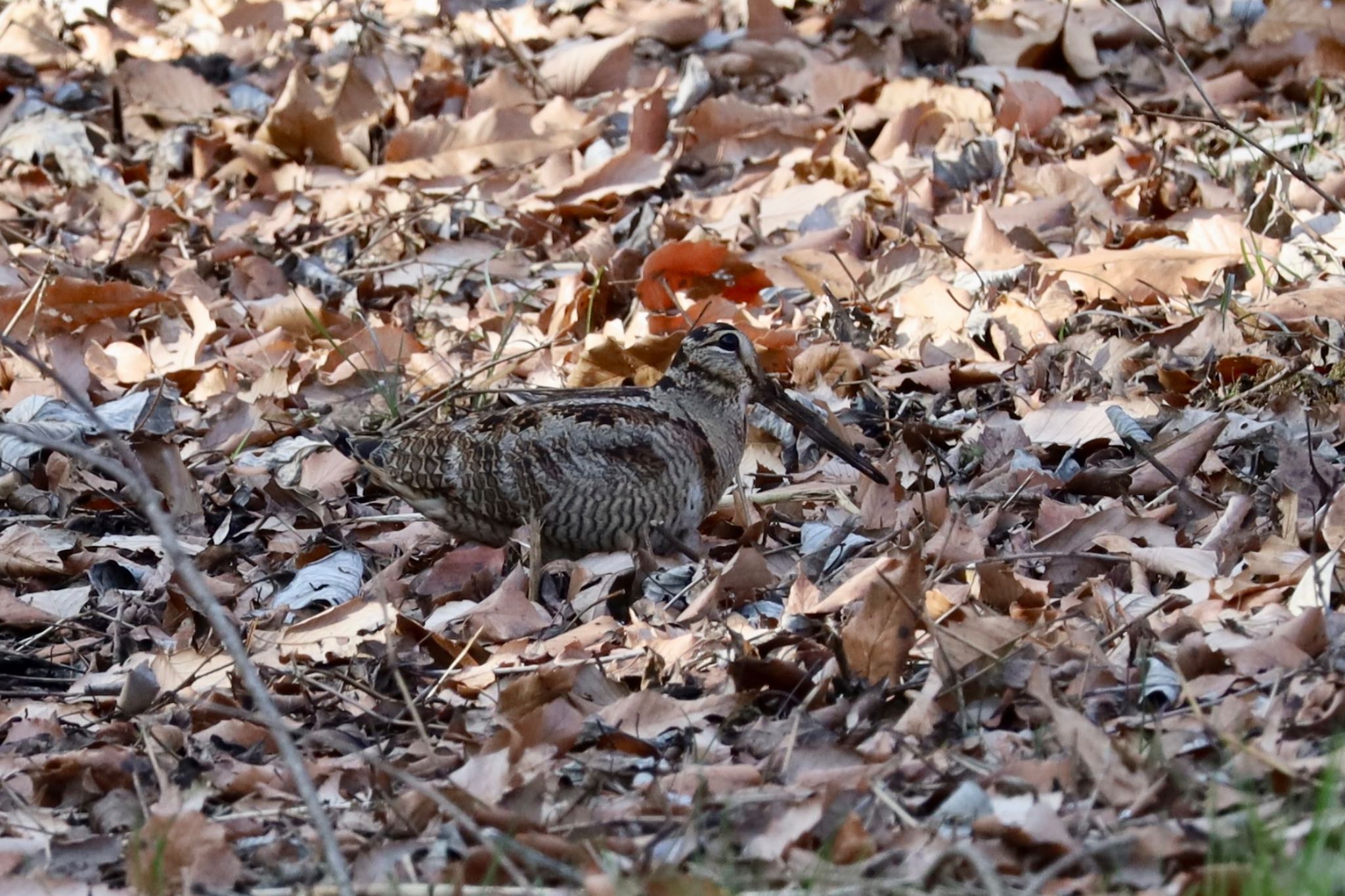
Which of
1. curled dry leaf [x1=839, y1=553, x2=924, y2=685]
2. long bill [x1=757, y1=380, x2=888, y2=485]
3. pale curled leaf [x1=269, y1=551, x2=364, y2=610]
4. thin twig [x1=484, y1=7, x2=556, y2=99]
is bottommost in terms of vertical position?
pale curled leaf [x1=269, y1=551, x2=364, y2=610]

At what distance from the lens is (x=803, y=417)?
15.3 ft

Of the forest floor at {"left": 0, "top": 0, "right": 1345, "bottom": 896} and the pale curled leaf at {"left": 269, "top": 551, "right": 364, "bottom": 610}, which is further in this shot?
the pale curled leaf at {"left": 269, "top": 551, "right": 364, "bottom": 610}

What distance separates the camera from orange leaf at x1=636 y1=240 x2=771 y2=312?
5.57 metres

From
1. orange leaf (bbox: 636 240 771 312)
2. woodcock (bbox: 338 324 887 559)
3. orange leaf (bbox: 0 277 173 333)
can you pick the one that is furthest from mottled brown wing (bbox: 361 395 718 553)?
orange leaf (bbox: 0 277 173 333)

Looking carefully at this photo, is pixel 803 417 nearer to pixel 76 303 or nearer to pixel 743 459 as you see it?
pixel 743 459

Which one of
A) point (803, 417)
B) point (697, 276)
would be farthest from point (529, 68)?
point (803, 417)

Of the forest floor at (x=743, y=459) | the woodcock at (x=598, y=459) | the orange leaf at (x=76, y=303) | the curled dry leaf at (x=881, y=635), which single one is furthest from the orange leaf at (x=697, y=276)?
the curled dry leaf at (x=881, y=635)

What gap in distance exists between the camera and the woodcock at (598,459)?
4.34 m

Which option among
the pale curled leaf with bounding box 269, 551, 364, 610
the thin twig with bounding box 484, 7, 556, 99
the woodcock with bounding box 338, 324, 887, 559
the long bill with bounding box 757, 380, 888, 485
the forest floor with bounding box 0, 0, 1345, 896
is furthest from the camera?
the thin twig with bounding box 484, 7, 556, 99

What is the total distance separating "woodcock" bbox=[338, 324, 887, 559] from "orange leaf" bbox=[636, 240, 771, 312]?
0.94 meters

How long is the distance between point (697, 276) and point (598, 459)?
149cm

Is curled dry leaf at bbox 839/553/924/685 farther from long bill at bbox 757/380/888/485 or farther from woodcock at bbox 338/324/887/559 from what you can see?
long bill at bbox 757/380/888/485

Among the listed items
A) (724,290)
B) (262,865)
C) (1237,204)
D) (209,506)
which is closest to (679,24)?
(724,290)

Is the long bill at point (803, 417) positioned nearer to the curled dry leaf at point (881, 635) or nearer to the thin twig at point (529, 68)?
the curled dry leaf at point (881, 635)
